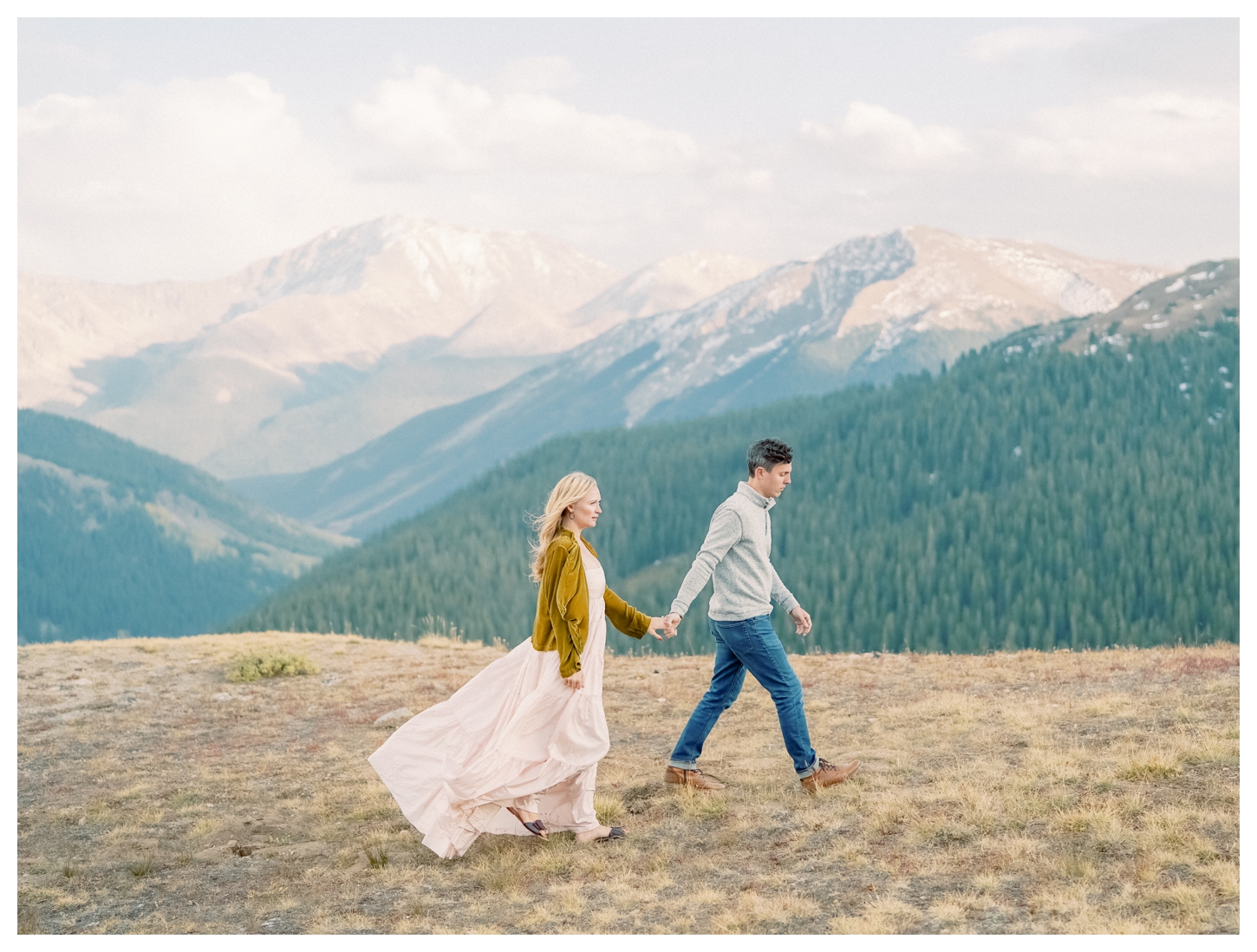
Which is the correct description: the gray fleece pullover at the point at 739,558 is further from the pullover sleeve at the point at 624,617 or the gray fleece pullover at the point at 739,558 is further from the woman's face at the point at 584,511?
the woman's face at the point at 584,511

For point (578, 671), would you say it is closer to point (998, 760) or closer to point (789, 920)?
point (789, 920)

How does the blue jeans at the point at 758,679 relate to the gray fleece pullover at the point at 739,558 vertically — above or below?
below

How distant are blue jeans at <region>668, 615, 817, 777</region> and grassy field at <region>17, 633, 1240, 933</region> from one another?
0.60 meters

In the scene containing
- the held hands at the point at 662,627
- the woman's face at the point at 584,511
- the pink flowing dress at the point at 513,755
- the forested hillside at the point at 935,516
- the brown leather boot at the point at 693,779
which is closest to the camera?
the woman's face at the point at 584,511

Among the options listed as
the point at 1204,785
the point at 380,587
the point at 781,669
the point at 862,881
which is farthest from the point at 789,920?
the point at 380,587

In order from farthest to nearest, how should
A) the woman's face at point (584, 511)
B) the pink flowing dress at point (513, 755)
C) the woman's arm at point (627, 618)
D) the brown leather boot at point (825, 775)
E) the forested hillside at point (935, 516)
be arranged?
the forested hillside at point (935, 516) < the brown leather boot at point (825, 775) < the woman's arm at point (627, 618) < the pink flowing dress at point (513, 755) < the woman's face at point (584, 511)

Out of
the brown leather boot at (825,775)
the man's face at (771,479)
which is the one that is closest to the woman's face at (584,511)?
the man's face at (771,479)

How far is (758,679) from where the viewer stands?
11430mm

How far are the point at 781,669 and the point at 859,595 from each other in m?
98.7

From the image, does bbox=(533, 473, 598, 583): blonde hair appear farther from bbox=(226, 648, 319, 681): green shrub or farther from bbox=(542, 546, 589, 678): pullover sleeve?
bbox=(226, 648, 319, 681): green shrub

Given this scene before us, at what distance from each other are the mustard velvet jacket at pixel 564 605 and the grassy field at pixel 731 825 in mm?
1962

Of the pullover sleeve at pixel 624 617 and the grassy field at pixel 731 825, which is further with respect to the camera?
the pullover sleeve at pixel 624 617

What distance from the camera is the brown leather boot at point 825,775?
11859mm

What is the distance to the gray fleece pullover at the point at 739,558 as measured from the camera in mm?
11078
